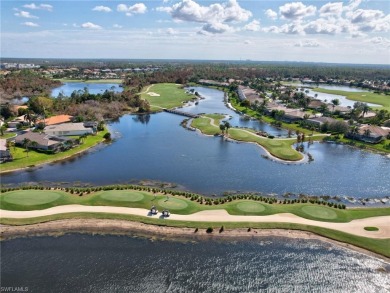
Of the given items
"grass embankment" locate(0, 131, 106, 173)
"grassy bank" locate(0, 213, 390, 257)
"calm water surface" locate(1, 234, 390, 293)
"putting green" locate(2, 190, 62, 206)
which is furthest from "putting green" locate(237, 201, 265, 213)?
"grass embankment" locate(0, 131, 106, 173)

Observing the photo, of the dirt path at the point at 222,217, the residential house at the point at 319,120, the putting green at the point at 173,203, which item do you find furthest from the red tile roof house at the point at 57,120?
the residential house at the point at 319,120

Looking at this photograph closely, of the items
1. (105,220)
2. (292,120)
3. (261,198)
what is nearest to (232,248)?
(261,198)

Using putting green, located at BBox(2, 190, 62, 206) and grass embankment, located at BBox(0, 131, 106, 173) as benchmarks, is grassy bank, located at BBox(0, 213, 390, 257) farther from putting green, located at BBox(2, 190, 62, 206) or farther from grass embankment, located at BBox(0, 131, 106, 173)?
grass embankment, located at BBox(0, 131, 106, 173)

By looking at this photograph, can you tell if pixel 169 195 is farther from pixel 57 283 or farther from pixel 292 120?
pixel 292 120

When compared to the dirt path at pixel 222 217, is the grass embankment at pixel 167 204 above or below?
above

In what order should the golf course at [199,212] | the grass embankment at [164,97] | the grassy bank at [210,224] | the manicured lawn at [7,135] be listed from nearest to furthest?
the grassy bank at [210,224], the golf course at [199,212], the manicured lawn at [7,135], the grass embankment at [164,97]

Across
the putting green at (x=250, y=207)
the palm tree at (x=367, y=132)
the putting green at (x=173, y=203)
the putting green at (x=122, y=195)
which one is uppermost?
the palm tree at (x=367, y=132)

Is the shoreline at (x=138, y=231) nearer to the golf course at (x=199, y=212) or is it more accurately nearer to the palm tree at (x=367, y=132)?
the golf course at (x=199, y=212)
